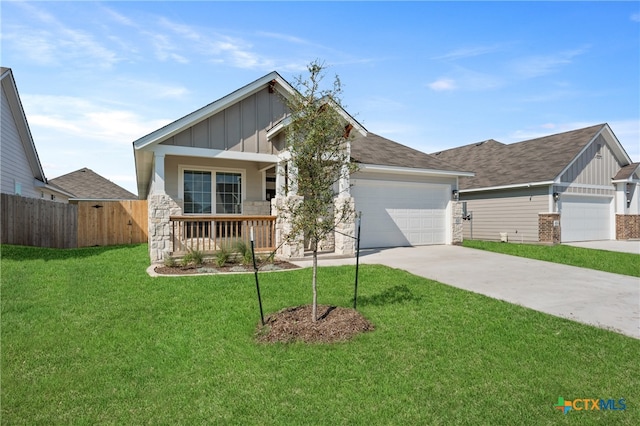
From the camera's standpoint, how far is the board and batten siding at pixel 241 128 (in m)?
10.3

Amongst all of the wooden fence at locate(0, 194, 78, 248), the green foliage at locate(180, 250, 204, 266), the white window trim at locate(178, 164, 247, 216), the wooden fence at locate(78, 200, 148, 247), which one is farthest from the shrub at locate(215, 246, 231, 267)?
the wooden fence at locate(78, 200, 148, 247)

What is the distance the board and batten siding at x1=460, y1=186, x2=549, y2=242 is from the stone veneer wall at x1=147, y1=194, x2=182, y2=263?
15519mm

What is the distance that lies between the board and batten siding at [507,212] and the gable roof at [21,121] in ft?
69.9

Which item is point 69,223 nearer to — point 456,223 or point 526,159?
point 456,223

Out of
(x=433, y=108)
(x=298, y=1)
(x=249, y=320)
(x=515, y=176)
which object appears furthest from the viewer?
(x=515, y=176)

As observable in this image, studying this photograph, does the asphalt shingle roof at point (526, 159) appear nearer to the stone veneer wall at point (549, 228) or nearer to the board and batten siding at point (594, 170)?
the board and batten siding at point (594, 170)

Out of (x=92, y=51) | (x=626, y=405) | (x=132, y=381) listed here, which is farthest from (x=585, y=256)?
(x=92, y=51)

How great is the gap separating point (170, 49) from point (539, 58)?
36.4 ft

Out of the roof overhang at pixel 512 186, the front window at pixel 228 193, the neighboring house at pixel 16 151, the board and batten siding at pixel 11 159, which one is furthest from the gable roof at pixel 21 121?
the roof overhang at pixel 512 186

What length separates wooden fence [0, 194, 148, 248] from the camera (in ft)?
41.6

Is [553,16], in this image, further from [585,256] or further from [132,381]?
[132,381]

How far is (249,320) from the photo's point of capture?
5.31 m

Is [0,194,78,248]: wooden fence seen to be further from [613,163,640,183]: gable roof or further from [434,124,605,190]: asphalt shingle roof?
[613,163,640,183]: gable roof

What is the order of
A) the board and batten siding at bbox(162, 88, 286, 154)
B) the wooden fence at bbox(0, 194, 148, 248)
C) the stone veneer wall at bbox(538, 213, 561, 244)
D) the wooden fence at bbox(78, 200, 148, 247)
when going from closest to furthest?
the board and batten siding at bbox(162, 88, 286, 154) → the wooden fence at bbox(0, 194, 148, 248) → the wooden fence at bbox(78, 200, 148, 247) → the stone veneer wall at bbox(538, 213, 561, 244)
